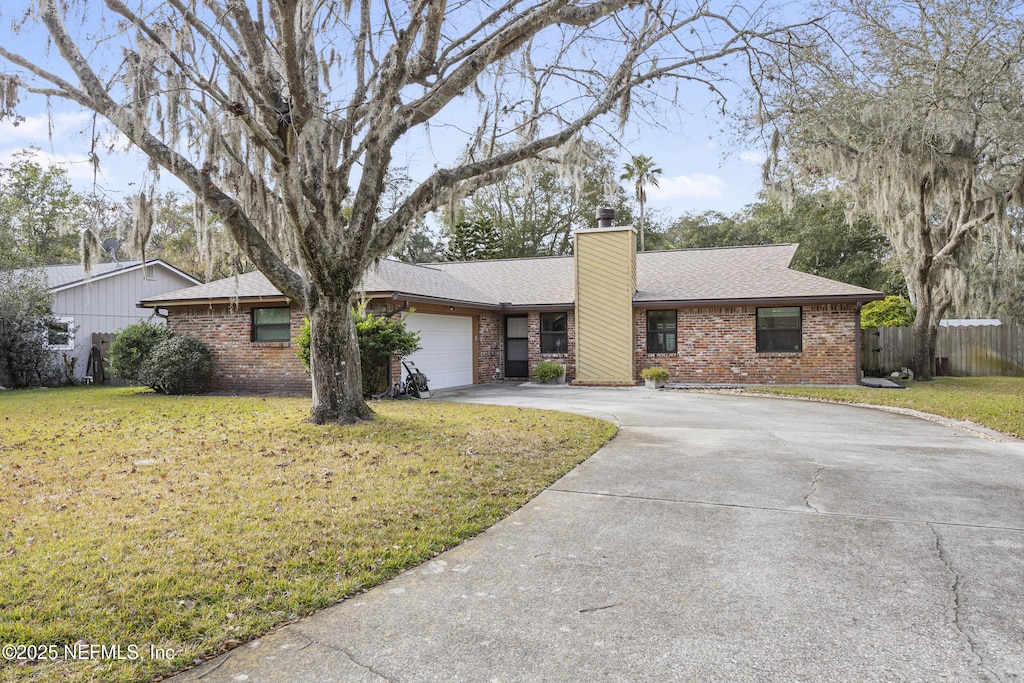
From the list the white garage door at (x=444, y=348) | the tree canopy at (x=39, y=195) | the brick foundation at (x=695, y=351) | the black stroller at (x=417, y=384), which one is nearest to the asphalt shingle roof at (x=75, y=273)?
the brick foundation at (x=695, y=351)

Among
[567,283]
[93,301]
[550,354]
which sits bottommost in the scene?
[550,354]

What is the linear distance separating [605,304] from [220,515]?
1372 centimetres

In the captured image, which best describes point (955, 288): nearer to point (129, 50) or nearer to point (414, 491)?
point (414, 491)

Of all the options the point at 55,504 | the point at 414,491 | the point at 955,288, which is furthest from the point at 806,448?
the point at 955,288

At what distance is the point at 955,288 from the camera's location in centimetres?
1770

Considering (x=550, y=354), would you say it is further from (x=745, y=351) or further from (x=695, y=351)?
(x=745, y=351)

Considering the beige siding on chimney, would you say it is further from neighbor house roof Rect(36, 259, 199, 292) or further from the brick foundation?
neighbor house roof Rect(36, 259, 199, 292)

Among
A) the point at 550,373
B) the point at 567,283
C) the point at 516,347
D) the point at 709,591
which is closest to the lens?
the point at 709,591

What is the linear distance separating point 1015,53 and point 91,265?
1656 centimetres

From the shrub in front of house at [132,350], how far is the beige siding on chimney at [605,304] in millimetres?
10779

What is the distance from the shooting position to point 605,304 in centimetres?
1719

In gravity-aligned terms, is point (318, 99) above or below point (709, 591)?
above

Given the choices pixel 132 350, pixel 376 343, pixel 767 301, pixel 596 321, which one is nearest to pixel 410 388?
pixel 376 343

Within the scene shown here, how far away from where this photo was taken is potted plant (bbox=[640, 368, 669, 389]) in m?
15.7
